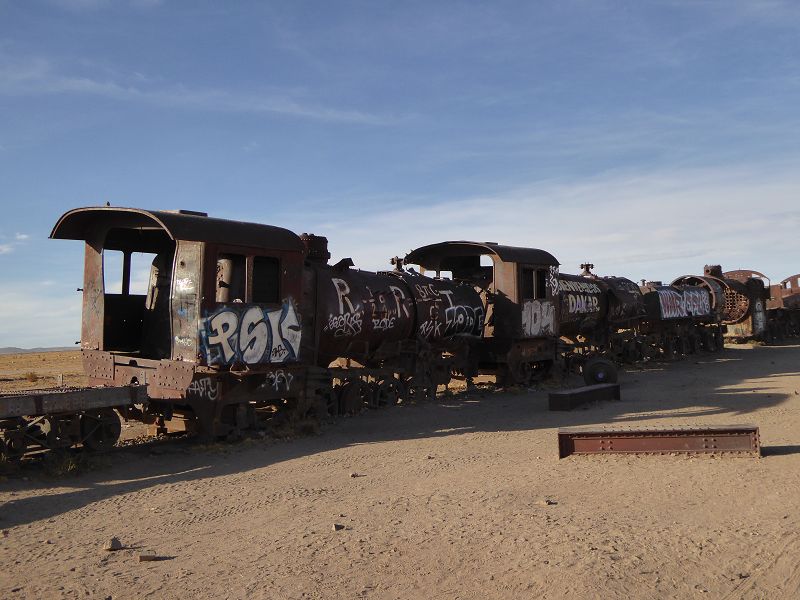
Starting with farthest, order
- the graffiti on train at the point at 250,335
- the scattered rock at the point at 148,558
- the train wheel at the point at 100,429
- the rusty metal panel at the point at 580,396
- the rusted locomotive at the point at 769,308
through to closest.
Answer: the rusted locomotive at the point at 769,308 → the rusty metal panel at the point at 580,396 → the graffiti on train at the point at 250,335 → the train wheel at the point at 100,429 → the scattered rock at the point at 148,558

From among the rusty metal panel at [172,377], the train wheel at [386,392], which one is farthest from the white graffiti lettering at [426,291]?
the rusty metal panel at [172,377]

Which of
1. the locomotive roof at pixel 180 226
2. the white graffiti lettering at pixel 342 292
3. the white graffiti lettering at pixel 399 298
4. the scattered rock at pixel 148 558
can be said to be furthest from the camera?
the white graffiti lettering at pixel 399 298

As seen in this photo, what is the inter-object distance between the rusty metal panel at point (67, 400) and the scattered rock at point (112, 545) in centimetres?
306

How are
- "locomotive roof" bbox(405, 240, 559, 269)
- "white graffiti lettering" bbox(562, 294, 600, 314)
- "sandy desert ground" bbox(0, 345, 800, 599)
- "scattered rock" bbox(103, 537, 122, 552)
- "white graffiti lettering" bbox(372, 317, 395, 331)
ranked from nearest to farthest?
1. "sandy desert ground" bbox(0, 345, 800, 599)
2. "scattered rock" bbox(103, 537, 122, 552)
3. "white graffiti lettering" bbox(372, 317, 395, 331)
4. "locomotive roof" bbox(405, 240, 559, 269)
5. "white graffiti lettering" bbox(562, 294, 600, 314)

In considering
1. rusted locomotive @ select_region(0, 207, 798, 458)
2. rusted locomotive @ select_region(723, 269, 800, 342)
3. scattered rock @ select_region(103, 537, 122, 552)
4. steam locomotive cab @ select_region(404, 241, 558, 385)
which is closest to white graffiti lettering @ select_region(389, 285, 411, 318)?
rusted locomotive @ select_region(0, 207, 798, 458)

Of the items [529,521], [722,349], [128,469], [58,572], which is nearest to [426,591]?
[529,521]

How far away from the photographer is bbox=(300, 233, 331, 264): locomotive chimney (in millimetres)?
13289

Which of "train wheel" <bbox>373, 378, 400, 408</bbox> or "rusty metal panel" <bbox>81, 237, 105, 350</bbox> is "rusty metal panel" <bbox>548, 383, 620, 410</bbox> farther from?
"rusty metal panel" <bbox>81, 237, 105, 350</bbox>

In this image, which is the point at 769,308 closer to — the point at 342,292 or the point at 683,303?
the point at 683,303

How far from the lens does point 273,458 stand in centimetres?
970

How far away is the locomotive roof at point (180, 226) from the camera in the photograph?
1010 cm

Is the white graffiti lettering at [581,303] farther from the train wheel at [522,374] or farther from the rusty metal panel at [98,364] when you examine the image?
the rusty metal panel at [98,364]

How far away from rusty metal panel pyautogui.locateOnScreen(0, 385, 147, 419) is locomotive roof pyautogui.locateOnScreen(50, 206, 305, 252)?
2.32 metres

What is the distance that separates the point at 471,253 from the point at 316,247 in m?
6.13
